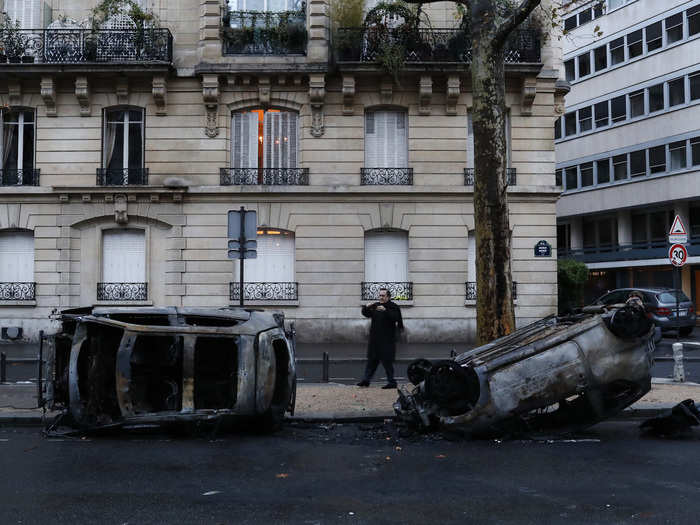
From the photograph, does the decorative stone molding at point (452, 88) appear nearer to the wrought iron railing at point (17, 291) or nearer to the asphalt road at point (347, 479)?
the wrought iron railing at point (17, 291)

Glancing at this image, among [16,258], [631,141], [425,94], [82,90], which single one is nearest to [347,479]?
[425,94]

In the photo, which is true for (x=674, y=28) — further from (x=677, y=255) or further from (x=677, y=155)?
(x=677, y=255)

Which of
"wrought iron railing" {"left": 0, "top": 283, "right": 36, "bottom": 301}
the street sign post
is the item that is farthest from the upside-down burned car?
"wrought iron railing" {"left": 0, "top": 283, "right": 36, "bottom": 301}

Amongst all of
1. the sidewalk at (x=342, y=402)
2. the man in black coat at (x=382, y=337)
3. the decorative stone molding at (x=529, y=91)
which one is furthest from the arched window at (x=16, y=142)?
the decorative stone molding at (x=529, y=91)

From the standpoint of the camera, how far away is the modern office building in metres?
35.7

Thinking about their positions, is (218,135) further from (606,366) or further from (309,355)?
(606,366)

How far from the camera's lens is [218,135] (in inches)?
851

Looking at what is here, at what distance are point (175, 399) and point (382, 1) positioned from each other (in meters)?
16.0

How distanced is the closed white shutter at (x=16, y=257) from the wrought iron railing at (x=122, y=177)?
262 centimetres

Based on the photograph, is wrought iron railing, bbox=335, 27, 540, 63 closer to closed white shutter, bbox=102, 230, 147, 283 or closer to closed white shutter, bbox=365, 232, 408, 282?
closed white shutter, bbox=365, 232, 408, 282

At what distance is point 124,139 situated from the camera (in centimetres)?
2191

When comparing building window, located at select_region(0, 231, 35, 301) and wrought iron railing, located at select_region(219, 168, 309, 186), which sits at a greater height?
wrought iron railing, located at select_region(219, 168, 309, 186)

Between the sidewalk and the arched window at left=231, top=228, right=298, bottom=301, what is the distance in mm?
8664

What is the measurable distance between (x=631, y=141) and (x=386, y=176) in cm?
2154
